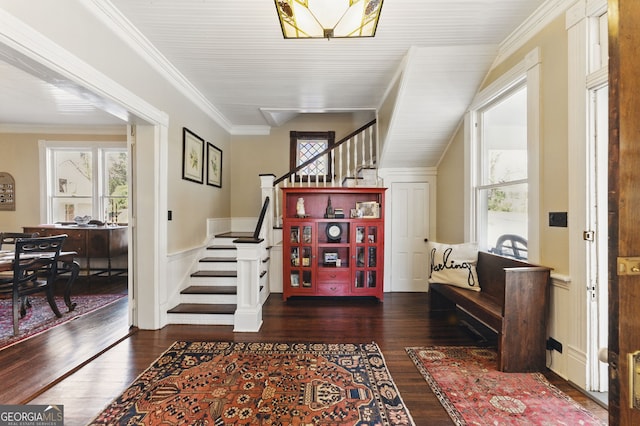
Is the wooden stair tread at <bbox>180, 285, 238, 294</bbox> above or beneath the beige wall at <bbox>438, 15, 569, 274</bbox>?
→ beneath

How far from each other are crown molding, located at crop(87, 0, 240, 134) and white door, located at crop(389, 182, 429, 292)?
309cm

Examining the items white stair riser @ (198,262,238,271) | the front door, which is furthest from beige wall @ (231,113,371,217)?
the front door

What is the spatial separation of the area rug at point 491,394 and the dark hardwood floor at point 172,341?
102 millimetres

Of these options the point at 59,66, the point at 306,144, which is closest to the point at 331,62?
the point at 59,66

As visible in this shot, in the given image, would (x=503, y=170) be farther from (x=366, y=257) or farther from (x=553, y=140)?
(x=366, y=257)

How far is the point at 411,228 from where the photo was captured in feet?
14.0

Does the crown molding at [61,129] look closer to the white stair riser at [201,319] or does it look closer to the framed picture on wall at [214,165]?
the framed picture on wall at [214,165]

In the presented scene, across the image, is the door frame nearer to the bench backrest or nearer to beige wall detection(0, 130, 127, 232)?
the bench backrest

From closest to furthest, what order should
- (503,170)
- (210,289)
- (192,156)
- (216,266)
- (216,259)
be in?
1. (503,170)
2. (210,289)
3. (192,156)
4. (216,266)
5. (216,259)

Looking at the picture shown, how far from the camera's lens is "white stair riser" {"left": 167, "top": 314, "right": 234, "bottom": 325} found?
10.0ft

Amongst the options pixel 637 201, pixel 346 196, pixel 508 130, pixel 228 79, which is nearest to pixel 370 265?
pixel 346 196

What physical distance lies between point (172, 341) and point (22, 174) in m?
4.95

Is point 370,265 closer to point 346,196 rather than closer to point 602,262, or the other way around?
point 346,196

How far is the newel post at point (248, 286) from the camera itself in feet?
9.40
